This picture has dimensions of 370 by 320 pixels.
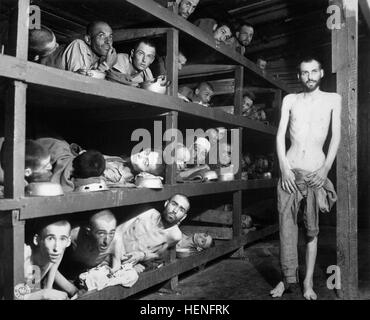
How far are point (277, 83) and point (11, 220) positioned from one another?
5.55m

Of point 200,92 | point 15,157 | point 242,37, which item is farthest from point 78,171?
point 242,37

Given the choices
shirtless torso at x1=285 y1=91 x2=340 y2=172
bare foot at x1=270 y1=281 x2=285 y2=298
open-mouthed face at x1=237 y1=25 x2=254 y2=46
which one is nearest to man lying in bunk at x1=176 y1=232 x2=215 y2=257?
bare foot at x1=270 y1=281 x2=285 y2=298

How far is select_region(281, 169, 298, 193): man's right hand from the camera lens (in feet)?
12.5

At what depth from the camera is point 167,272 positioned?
3.96 m

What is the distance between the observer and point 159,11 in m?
3.67

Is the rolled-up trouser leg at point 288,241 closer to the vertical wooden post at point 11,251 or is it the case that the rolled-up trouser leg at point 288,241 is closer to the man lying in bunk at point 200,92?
the man lying in bunk at point 200,92

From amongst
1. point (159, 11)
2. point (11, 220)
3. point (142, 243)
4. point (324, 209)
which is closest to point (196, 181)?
point (142, 243)

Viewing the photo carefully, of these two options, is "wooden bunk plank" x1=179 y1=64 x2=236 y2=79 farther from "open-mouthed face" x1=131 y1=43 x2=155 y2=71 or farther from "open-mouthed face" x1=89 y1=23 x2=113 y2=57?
"open-mouthed face" x1=89 y1=23 x2=113 y2=57

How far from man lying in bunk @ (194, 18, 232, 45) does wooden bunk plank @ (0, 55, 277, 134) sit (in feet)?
4.18

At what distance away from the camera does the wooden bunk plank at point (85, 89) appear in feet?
8.10

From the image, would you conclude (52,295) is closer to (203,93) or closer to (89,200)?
(89,200)

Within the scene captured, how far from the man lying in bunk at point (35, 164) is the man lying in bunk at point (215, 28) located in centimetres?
297

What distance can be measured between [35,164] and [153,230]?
1468 mm
